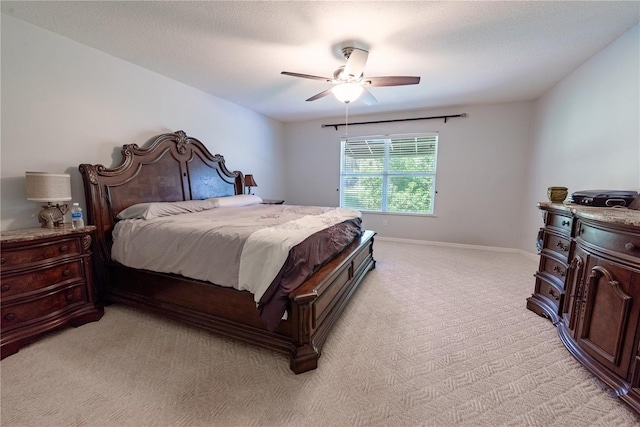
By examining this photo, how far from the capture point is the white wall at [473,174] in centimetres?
404

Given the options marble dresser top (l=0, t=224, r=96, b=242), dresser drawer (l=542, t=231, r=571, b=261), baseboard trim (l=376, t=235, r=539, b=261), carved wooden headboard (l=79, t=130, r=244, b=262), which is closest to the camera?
marble dresser top (l=0, t=224, r=96, b=242)

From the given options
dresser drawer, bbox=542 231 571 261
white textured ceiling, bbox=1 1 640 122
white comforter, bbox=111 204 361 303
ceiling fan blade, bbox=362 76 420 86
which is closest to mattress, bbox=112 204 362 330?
white comforter, bbox=111 204 361 303

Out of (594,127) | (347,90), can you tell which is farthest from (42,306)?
(594,127)

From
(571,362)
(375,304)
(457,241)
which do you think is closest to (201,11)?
(375,304)

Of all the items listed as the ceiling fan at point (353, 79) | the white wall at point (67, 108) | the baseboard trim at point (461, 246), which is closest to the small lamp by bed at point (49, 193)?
the white wall at point (67, 108)

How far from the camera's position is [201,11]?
1897mm

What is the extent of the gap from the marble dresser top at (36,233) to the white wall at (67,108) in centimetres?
29

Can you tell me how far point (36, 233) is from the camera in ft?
5.98

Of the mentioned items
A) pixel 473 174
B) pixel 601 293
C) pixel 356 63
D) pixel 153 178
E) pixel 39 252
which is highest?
pixel 356 63

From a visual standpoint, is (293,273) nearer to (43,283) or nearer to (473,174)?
(43,283)

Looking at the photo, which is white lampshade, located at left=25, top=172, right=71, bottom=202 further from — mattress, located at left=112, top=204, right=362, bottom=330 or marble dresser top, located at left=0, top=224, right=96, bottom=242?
mattress, located at left=112, top=204, right=362, bottom=330

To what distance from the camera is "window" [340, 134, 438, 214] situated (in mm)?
4578

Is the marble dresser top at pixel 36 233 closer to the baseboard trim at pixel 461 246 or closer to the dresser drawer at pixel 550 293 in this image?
the dresser drawer at pixel 550 293

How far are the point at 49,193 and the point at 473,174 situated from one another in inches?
207
